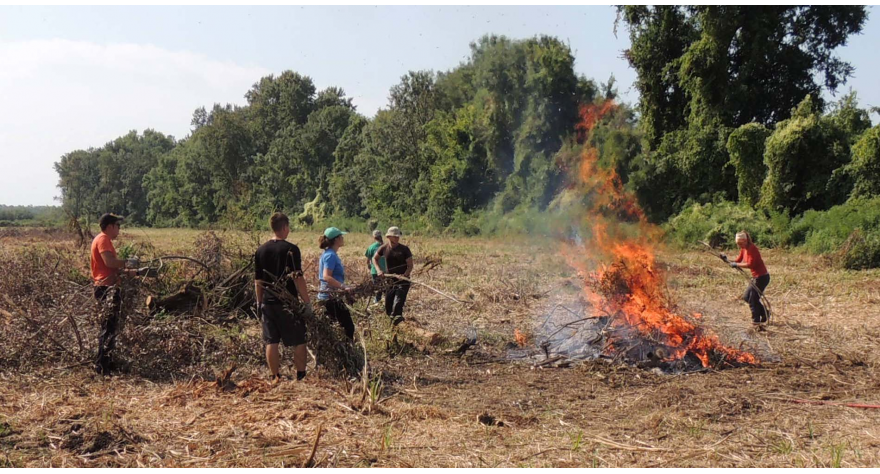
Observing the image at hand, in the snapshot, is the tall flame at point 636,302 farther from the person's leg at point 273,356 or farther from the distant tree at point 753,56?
the distant tree at point 753,56

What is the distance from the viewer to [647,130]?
28.7 meters

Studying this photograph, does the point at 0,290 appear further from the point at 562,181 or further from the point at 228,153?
the point at 228,153

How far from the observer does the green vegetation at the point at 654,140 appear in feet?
73.4

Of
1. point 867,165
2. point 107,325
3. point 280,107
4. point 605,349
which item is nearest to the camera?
point 107,325

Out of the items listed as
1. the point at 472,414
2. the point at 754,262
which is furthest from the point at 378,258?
the point at 754,262

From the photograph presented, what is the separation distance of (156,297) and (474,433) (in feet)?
17.6

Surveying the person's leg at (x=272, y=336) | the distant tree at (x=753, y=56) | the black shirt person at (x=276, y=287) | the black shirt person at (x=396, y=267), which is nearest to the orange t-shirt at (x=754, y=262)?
the black shirt person at (x=396, y=267)

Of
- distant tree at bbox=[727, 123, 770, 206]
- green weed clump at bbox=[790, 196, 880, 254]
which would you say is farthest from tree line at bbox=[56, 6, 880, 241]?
green weed clump at bbox=[790, 196, 880, 254]

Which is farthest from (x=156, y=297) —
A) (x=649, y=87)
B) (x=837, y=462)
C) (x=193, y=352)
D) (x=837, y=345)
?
(x=649, y=87)

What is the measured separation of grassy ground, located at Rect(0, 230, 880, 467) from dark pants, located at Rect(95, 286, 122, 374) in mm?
290

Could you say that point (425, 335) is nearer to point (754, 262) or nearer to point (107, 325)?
point (107, 325)

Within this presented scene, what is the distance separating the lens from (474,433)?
5.21 metres

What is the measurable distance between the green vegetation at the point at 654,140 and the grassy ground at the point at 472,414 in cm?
547

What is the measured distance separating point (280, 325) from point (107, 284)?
6.80ft
